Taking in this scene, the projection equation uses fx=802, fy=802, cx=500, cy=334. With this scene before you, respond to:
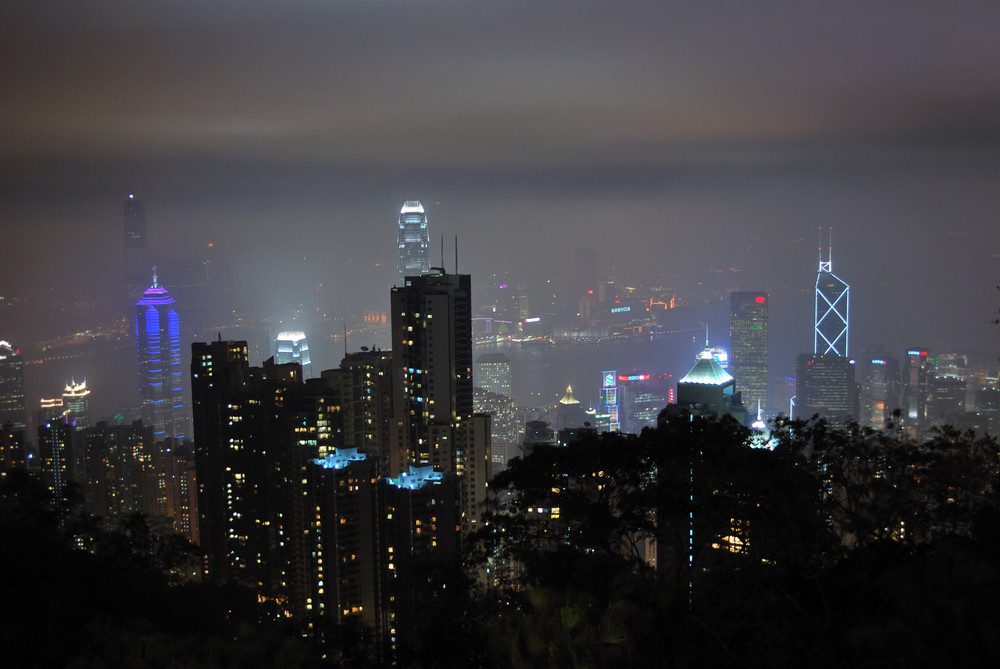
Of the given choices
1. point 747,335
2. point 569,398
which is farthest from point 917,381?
point 569,398

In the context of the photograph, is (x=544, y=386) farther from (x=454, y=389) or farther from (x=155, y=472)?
(x=155, y=472)

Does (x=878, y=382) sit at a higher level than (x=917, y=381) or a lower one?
lower

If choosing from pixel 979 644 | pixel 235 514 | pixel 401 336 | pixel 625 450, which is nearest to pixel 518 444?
pixel 401 336

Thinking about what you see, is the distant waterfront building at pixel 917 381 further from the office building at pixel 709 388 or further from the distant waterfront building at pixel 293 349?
the distant waterfront building at pixel 293 349

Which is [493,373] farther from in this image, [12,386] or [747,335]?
[12,386]

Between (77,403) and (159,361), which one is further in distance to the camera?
(159,361)
